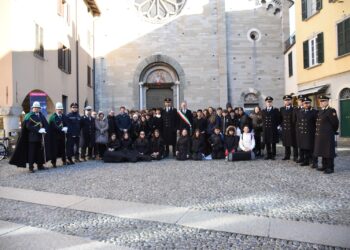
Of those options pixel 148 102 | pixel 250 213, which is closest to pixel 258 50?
pixel 148 102

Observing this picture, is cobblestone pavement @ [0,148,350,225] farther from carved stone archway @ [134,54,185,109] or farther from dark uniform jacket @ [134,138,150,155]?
carved stone archway @ [134,54,185,109]

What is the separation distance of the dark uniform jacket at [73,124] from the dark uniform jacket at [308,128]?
23.1 ft

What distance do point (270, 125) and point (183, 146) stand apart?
305 centimetres

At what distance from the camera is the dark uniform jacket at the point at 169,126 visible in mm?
13016

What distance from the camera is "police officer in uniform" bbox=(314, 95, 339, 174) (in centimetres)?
861

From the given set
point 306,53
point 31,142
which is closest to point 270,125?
point 31,142

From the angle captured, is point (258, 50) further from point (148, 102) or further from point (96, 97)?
point (96, 97)

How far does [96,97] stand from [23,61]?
10.6 meters

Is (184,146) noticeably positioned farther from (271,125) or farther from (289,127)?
(289,127)

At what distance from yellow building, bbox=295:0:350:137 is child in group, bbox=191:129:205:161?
8.68m

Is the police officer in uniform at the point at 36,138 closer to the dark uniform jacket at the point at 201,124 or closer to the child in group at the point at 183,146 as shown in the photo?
the child in group at the point at 183,146

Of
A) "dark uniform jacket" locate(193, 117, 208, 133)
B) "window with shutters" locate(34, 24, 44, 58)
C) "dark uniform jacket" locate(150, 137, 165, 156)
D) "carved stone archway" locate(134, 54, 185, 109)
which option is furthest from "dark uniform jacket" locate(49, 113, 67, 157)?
"carved stone archway" locate(134, 54, 185, 109)

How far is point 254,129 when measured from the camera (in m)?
12.5

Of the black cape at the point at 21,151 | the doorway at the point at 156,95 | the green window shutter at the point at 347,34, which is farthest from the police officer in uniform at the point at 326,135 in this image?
the doorway at the point at 156,95
